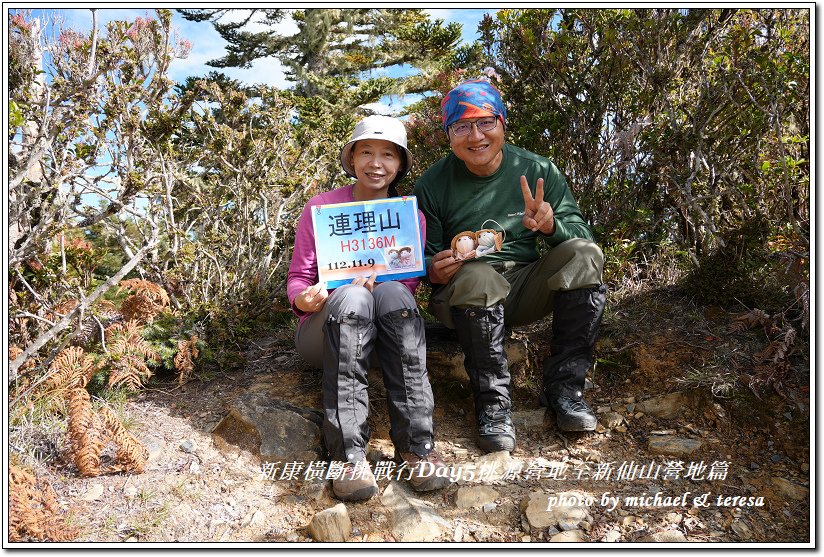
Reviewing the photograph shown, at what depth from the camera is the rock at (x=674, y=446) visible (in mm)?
3010

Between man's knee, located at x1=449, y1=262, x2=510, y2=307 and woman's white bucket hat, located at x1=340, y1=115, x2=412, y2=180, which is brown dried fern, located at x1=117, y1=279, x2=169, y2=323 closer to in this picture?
woman's white bucket hat, located at x1=340, y1=115, x2=412, y2=180

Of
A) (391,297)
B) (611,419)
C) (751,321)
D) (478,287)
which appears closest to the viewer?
(391,297)

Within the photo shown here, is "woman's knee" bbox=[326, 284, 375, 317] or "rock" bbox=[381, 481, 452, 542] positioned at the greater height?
"woman's knee" bbox=[326, 284, 375, 317]

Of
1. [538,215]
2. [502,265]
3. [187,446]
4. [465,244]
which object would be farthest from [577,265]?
[187,446]

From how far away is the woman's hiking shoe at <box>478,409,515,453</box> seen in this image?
3.05 meters

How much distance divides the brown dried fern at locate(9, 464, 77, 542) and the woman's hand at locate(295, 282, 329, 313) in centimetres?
130

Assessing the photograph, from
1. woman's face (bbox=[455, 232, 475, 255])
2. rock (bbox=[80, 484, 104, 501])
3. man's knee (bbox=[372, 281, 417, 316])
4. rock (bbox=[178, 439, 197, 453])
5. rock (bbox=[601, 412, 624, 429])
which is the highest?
woman's face (bbox=[455, 232, 475, 255])

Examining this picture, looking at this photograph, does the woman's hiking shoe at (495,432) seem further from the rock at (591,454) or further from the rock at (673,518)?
the rock at (673,518)

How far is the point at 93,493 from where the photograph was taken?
8.68 feet

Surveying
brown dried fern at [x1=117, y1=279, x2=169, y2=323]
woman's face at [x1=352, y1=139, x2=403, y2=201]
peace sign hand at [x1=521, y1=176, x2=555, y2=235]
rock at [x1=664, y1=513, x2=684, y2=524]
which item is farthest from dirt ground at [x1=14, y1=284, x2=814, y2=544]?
woman's face at [x1=352, y1=139, x2=403, y2=201]

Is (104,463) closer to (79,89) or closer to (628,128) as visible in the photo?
(79,89)

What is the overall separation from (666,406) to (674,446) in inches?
12.2

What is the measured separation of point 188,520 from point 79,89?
7.49 ft

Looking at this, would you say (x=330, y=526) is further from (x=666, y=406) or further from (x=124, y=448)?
(x=666, y=406)
